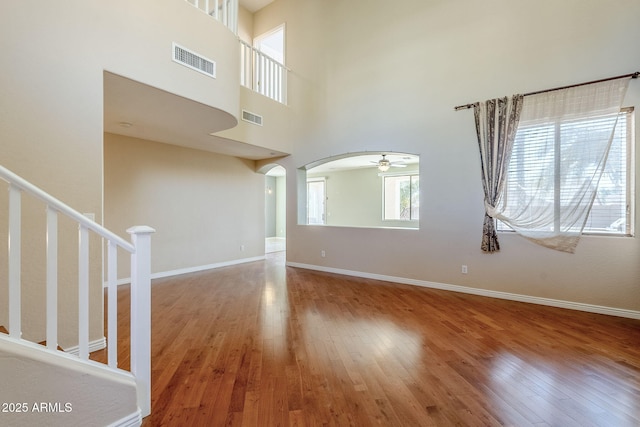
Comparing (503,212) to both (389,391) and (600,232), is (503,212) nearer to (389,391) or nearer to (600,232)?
(600,232)

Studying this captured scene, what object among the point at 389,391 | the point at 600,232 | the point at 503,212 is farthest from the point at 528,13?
the point at 389,391

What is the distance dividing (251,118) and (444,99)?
3.35m

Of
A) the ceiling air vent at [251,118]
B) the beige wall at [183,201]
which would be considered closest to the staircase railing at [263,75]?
the ceiling air vent at [251,118]

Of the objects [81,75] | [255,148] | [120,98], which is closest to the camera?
[81,75]

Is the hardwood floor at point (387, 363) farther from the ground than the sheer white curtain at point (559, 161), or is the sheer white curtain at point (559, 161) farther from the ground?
the sheer white curtain at point (559, 161)

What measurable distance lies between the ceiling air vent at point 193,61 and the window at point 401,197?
6273 millimetres

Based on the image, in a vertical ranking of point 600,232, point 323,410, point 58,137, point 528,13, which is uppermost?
point 528,13

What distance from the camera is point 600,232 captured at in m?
3.59

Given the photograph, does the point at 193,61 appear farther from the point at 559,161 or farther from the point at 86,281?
the point at 559,161

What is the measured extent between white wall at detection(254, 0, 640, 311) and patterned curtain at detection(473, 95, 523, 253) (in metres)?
0.13

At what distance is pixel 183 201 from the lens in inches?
228

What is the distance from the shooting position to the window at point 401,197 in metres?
8.50

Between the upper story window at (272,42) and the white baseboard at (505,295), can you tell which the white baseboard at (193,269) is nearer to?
the white baseboard at (505,295)

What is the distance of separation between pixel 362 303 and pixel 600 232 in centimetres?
305
